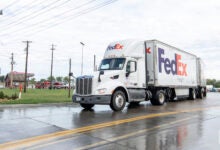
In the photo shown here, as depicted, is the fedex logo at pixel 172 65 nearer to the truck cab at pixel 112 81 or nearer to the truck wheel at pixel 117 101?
the truck cab at pixel 112 81

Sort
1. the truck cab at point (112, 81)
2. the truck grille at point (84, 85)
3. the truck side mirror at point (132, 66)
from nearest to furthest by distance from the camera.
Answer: the truck cab at point (112, 81), the truck grille at point (84, 85), the truck side mirror at point (132, 66)

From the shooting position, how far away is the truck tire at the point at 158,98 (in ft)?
57.0

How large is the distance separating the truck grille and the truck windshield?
1.74m

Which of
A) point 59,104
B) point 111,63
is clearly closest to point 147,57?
point 111,63

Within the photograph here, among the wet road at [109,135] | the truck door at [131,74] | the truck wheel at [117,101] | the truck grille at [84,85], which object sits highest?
the truck door at [131,74]

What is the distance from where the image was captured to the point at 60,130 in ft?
25.8

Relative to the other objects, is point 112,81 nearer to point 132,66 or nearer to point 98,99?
point 98,99

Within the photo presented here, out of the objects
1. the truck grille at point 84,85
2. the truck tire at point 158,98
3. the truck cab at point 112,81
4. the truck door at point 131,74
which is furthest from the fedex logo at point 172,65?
the truck grille at point 84,85

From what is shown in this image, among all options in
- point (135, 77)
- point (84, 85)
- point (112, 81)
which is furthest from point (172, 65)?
point (84, 85)

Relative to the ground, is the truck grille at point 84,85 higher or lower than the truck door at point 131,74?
lower

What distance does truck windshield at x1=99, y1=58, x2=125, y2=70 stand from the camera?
566 inches

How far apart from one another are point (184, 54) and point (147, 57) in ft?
20.7

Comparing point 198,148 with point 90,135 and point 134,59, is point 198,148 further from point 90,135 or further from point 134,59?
point 134,59

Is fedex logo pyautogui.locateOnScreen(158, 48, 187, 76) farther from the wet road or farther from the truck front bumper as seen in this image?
the wet road
